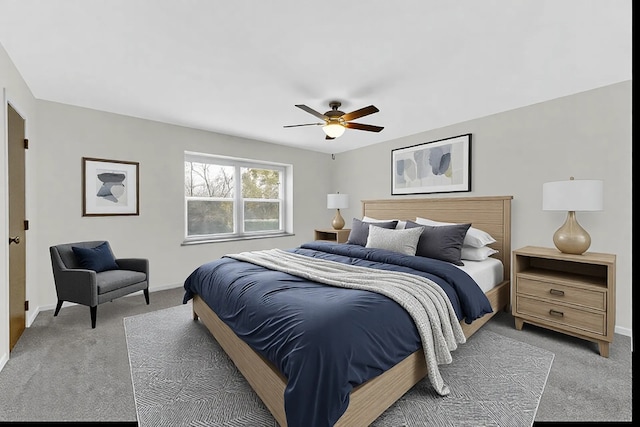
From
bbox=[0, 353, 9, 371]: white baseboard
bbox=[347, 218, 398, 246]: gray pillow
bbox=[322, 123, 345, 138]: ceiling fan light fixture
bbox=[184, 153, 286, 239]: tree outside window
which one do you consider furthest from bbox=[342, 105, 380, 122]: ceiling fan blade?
bbox=[0, 353, 9, 371]: white baseboard

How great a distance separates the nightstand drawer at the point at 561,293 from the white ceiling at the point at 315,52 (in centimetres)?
181

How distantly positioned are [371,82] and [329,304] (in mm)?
2051

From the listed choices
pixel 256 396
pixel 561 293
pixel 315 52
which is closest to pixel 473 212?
pixel 561 293

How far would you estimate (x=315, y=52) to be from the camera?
220cm

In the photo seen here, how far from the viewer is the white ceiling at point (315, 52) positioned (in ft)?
5.72

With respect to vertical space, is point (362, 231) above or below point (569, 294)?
above

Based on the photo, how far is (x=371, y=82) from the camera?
105 inches

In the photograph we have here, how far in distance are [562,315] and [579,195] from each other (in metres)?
1.02

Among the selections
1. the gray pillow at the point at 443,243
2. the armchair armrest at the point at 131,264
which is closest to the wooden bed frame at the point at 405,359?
the gray pillow at the point at 443,243

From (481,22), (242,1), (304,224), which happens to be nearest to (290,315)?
(242,1)

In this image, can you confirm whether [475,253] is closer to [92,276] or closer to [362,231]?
[362,231]

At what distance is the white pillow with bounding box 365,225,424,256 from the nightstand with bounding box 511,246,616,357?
917 mm

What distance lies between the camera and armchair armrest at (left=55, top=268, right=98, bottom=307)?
2736 mm

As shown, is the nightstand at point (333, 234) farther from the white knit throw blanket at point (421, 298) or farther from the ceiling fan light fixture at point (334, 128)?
the white knit throw blanket at point (421, 298)
